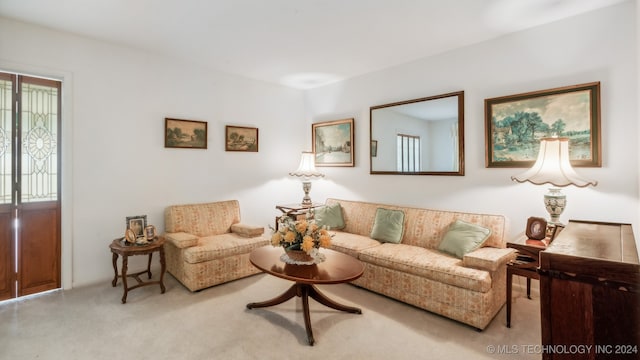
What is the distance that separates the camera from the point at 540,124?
2885 millimetres

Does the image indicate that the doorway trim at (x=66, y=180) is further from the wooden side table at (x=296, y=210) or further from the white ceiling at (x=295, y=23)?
the wooden side table at (x=296, y=210)

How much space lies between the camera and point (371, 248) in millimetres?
3312

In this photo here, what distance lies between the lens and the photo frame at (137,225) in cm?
315

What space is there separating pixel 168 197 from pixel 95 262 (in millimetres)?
1040

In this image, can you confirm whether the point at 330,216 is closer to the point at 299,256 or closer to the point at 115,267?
the point at 299,256

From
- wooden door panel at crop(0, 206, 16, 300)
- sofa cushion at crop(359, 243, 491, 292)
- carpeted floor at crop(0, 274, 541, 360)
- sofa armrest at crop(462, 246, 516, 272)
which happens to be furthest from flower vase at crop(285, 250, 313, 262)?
wooden door panel at crop(0, 206, 16, 300)

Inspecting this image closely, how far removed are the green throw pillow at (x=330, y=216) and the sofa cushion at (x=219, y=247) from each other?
0.84 metres

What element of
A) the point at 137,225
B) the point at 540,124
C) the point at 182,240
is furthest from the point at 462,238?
the point at 137,225

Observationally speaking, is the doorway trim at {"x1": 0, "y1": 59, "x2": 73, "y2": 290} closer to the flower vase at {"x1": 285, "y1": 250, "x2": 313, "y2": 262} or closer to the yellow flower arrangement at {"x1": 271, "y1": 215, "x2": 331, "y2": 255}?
the yellow flower arrangement at {"x1": 271, "y1": 215, "x2": 331, "y2": 255}

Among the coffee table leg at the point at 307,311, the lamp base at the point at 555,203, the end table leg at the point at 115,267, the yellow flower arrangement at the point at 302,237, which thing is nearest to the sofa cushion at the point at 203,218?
the end table leg at the point at 115,267

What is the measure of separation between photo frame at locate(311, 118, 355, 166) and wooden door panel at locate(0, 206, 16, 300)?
3856 mm

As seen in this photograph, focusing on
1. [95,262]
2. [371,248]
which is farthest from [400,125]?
[95,262]

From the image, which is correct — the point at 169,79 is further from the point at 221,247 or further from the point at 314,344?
the point at 314,344

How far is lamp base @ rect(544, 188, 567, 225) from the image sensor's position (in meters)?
2.54
